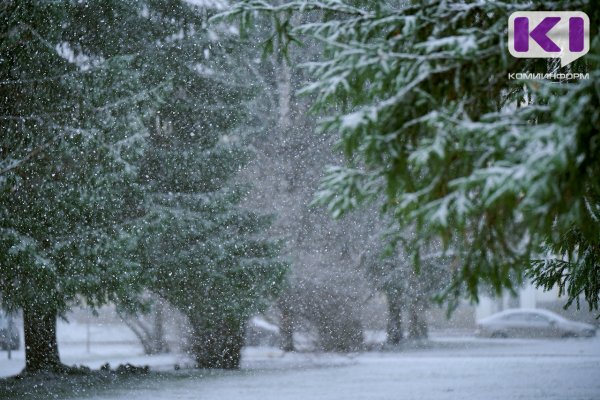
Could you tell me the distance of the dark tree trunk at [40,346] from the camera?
12383 mm

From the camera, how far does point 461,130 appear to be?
3764mm

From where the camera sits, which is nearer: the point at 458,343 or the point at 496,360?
the point at 496,360

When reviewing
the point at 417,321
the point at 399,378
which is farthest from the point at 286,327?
the point at 417,321

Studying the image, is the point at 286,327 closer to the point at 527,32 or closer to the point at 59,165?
the point at 59,165

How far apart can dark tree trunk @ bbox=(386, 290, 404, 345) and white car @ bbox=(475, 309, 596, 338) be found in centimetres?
423

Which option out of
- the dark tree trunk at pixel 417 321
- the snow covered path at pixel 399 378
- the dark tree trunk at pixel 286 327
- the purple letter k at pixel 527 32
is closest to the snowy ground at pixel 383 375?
the snow covered path at pixel 399 378

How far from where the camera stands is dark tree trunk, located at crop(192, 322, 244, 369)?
14.1 m

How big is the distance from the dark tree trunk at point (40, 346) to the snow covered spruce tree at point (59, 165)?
5.81 feet

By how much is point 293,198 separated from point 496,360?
5.73m

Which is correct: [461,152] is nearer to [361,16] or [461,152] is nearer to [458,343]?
[361,16]

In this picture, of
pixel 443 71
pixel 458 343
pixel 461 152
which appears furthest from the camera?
pixel 458 343

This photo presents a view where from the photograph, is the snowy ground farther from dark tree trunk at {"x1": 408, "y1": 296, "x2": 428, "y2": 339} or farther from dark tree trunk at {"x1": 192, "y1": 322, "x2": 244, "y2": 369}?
dark tree trunk at {"x1": 408, "y1": 296, "x2": 428, "y2": 339}

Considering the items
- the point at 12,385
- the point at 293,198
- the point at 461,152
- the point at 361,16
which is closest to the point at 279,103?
the point at 293,198

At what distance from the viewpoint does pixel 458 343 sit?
64.5 feet
